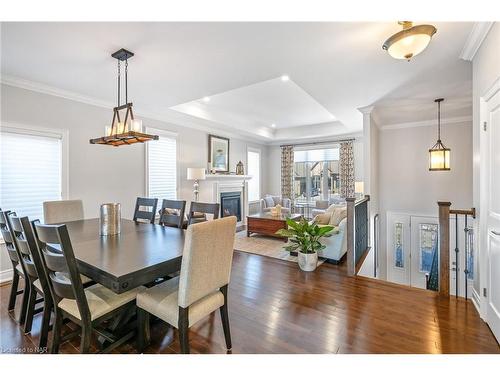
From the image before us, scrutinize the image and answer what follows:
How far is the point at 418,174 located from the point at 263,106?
12.7ft

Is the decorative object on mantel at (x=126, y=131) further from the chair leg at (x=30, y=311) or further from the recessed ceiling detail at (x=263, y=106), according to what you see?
the recessed ceiling detail at (x=263, y=106)

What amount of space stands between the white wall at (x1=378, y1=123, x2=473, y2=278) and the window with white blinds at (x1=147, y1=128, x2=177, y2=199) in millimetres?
4793

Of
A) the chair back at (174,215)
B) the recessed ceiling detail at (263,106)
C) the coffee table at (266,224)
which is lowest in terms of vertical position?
the coffee table at (266,224)

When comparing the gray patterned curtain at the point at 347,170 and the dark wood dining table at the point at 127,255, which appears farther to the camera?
the gray patterned curtain at the point at 347,170

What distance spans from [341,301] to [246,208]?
4964mm

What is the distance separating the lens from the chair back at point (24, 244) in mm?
1825

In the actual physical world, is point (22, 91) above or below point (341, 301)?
above

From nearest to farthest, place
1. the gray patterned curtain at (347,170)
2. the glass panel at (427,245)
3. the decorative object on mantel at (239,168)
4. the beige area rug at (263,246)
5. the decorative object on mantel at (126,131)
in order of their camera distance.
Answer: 1. the decorative object on mantel at (126,131)
2. the beige area rug at (263,246)
3. the glass panel at (427,245)
4. the decorative object on mantel at (239,168)
5. the gray patterned curtain at (347,170)

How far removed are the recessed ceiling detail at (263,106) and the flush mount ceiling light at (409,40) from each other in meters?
1.99

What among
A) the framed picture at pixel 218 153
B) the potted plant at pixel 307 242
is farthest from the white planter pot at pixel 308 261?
the framed picture at pixel 218 153

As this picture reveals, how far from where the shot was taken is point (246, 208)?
7512 millimetres

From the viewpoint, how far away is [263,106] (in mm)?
5723
